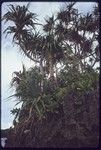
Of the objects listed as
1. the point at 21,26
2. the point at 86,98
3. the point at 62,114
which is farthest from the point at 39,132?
the point at 21,26

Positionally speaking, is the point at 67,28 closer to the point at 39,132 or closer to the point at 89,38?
the point at 89,38

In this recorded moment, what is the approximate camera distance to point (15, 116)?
9688 millimetres

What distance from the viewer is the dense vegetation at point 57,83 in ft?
28.2

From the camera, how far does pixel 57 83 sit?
10328 millimetres

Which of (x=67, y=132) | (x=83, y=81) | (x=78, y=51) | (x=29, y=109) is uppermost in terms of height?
(x=78, y=51)

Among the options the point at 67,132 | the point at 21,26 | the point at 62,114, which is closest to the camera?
the point at 67,132

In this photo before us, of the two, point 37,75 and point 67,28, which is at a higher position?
point 67,28

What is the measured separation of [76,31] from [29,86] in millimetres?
2681

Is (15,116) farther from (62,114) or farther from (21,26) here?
A: (21,26)

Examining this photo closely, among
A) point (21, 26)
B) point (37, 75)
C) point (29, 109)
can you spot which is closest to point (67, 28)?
point (21, 26)

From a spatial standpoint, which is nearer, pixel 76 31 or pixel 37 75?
pixel 37 75

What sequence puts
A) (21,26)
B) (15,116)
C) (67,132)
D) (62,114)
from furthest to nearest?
(21,26) → (15,116) → (62,114) → (67,132)

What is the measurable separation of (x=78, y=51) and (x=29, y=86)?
2389 mm

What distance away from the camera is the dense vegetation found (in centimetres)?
860
